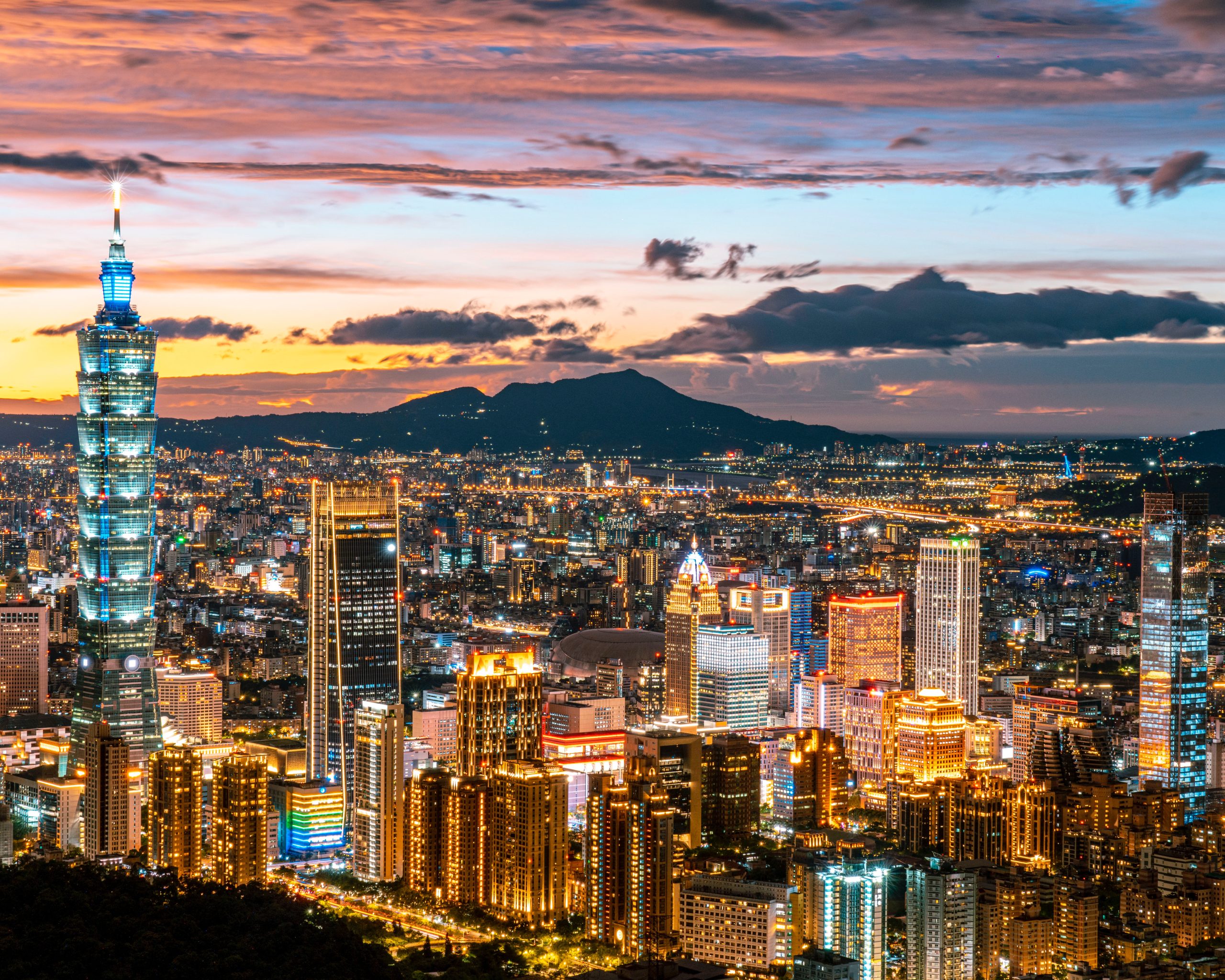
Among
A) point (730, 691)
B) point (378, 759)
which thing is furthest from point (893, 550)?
point (378, 759)

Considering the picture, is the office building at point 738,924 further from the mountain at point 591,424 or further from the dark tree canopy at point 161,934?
the mountain at point 591,424

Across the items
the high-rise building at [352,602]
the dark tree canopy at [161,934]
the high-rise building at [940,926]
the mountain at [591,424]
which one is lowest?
the high-rise building at [940,926]

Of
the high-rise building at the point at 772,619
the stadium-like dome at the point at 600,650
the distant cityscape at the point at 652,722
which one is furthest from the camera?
the stadium-like dome at the point at 600,650

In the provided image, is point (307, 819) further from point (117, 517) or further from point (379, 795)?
point (117, 517)

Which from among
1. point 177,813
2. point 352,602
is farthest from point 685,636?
point 177,813

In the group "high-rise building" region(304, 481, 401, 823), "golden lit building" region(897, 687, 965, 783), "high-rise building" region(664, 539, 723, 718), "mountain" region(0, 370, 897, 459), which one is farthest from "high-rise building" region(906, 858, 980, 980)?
"mountain" region(0, 370, 897, 459)

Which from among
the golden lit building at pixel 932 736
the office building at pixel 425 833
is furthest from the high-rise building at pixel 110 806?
the golden lit building at pixel 932 736

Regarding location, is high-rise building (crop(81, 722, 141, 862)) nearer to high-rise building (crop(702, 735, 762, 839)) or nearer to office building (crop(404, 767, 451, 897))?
office building (crop(404, 767, 451, 897))
